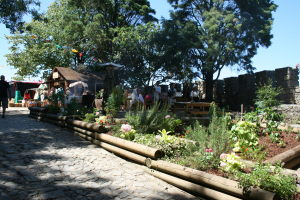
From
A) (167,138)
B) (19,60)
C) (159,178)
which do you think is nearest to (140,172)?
(159,178)

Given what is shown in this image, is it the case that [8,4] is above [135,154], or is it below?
above

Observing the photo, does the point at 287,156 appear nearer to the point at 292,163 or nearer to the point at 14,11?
the point at 292,163

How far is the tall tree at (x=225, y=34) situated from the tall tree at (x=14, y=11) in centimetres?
846

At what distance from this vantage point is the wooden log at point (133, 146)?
3.90 meters

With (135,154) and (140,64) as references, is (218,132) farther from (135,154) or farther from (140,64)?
(140,64)

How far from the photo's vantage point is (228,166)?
3236 mm

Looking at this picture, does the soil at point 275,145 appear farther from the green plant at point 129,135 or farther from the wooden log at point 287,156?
the green plant at point 129,135

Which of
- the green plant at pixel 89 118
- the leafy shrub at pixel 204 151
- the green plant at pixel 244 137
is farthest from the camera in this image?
the green plant at pixel 89 118

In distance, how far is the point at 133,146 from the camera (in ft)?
14.2

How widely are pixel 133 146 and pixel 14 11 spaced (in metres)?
11.8

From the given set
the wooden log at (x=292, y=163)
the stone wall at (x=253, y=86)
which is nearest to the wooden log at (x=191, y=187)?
the wooden log at (x=292, y=163)

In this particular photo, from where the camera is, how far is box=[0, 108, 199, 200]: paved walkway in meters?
2.97

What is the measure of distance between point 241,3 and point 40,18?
41.1 ft

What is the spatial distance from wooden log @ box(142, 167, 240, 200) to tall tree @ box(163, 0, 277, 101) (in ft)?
35.5
